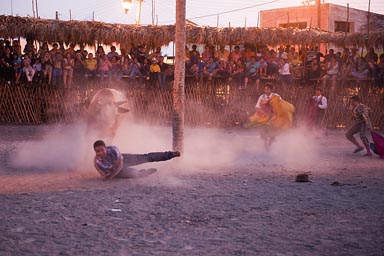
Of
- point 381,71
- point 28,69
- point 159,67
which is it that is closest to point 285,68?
point 381,71

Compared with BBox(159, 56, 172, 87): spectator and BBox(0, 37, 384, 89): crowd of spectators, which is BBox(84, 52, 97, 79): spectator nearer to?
BBox(0, 37, 384, 89): crowd of spectators

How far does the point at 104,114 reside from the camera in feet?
32.9

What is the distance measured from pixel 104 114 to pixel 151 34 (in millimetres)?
8749

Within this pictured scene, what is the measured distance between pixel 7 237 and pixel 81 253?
3.22 ft

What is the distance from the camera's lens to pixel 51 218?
20.0 feet

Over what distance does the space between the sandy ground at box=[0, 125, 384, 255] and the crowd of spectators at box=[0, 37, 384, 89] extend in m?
6.16

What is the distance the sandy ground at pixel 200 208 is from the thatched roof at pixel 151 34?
300 inches

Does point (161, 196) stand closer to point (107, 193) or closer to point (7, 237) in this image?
point (107, 193)

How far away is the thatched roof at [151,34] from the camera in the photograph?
58.1ft

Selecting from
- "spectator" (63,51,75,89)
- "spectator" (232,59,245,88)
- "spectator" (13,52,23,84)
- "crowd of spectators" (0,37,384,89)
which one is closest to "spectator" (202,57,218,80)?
"crowd of spectators" (0,37,384,89)

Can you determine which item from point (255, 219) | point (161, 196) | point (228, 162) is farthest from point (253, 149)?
point (255, 219)

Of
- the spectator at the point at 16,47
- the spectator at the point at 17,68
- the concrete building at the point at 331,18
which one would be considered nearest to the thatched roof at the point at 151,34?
the spectator at the point at 16,47

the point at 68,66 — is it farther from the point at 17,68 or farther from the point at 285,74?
the point at 285,74

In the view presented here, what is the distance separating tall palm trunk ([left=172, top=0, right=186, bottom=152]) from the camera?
32.9 feet
